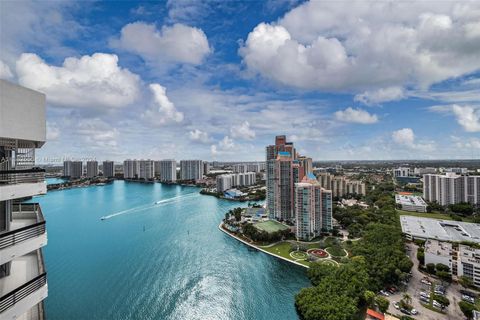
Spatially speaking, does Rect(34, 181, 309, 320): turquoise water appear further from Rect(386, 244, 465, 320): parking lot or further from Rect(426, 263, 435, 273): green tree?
Rect(426, 263, 435, 273): green tree

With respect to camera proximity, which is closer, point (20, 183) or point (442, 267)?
point (20, 183)

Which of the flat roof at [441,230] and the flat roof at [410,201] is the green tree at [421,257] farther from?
the flat roof at [410,201]

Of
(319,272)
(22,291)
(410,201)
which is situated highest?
(22,291)

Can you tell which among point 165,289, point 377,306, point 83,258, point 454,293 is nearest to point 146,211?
point 83,258

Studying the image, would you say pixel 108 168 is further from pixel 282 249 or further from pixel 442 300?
pixel 442 300

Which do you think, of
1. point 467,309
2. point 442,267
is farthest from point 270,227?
point 467,309

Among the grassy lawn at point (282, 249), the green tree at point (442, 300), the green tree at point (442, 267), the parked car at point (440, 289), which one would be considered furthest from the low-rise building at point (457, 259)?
the grassy lawn at point (282, 249)

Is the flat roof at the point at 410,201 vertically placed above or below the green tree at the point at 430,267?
above
